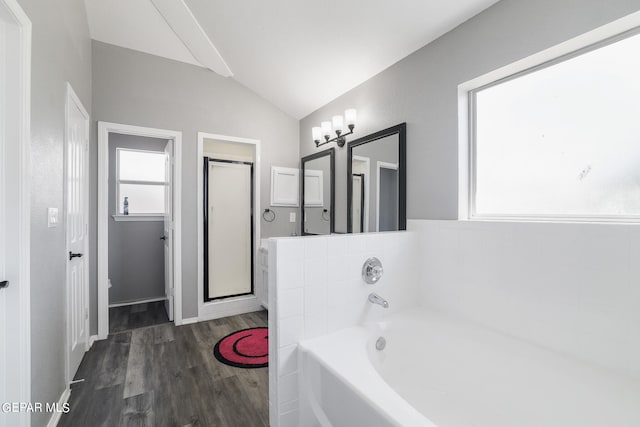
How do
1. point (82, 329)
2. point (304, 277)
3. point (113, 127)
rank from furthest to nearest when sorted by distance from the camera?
point (113, 127) → point (82, 329) → point (304, 277)

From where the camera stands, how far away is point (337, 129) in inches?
110

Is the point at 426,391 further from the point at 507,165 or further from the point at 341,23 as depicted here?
the point at 341,23

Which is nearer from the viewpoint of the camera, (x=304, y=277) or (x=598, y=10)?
(x=598, y=10)

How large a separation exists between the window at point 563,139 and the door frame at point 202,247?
7.67ft

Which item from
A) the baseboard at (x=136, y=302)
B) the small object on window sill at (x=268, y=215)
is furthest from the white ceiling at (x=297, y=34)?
the baseboard at (x=136, y=302)

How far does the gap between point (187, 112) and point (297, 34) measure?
150 cm

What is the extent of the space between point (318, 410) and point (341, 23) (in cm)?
230

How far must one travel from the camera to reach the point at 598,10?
125 cm

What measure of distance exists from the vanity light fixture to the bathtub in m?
1.71

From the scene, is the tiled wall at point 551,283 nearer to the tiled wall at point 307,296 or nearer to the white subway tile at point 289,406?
the tiled wall at point 307,296

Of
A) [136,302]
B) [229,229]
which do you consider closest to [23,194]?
[229,229]

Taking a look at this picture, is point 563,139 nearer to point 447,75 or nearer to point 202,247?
point 447,75

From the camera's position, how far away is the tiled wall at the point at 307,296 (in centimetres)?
136

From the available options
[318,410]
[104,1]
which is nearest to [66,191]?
[104,1]
